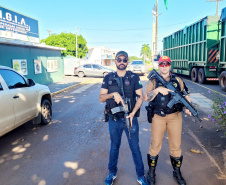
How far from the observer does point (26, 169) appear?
11.7 feet

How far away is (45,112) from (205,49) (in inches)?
447

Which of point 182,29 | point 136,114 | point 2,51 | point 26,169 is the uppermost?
point 182,29

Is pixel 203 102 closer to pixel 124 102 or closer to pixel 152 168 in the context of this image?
pixel 152 168

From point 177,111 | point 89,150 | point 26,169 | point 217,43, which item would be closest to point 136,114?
point 177,111

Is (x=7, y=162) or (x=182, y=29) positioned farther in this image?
(x=182, y=29)

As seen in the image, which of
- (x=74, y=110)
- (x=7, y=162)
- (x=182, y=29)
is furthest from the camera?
(x=182, y=29)

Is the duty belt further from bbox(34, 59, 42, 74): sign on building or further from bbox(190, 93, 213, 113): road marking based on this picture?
bbox(34, 59, 42, 74): sign on building

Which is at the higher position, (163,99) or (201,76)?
(163,99)

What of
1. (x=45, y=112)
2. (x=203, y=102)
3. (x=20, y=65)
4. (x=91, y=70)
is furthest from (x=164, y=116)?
(x=91, y=70)

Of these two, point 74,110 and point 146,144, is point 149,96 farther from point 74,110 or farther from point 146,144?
point 74,110

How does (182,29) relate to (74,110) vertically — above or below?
above

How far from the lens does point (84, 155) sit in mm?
4027

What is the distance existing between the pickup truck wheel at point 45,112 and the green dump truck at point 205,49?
947cm

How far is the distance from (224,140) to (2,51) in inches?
433
